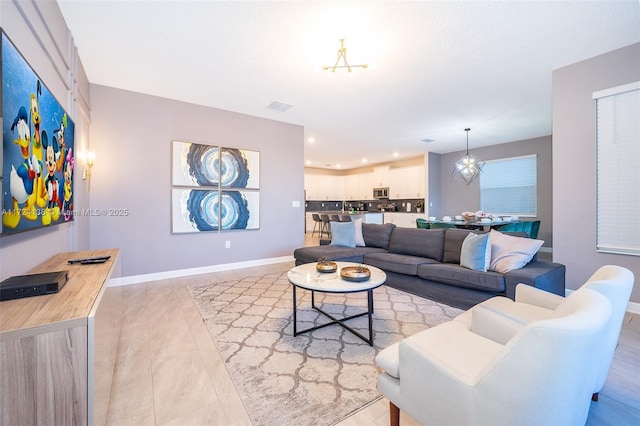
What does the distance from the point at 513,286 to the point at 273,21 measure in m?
3.25

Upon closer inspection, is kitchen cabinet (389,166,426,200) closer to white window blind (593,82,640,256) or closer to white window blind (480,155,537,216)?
white window blind (480,155,537,216)

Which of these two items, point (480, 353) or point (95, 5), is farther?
point (95, 5)

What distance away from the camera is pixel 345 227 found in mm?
4336

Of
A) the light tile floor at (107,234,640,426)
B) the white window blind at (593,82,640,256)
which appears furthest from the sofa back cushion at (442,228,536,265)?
the light tile floor at (107,234,640,426)

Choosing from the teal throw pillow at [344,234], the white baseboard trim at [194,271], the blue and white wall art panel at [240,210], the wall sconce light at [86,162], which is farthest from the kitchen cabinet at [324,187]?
the wall sconce light at [86,162]

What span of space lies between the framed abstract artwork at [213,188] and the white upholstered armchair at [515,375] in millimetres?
3793

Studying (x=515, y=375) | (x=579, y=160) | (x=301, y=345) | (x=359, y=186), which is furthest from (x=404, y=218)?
(x=515, y=375)

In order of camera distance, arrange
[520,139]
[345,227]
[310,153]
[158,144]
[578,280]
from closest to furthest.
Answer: [578,280] → [158,144] → [345,227] → [520,139] → [310,153]

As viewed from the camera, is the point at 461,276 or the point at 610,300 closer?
the point at 610,300

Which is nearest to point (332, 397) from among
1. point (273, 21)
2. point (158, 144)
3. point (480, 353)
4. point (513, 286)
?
point (480, 353)

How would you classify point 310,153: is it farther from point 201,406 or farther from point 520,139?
point 201,406

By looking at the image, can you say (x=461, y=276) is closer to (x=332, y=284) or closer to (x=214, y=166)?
(x=332, y=284)

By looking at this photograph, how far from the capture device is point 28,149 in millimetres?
1422

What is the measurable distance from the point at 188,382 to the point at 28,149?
1602 mm
